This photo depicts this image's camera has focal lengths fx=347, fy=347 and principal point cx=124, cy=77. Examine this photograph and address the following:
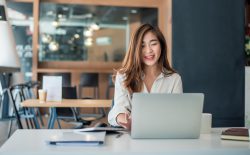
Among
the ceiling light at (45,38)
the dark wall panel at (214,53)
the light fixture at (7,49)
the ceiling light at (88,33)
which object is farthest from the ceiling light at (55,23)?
the dark wall panel at (214,53)

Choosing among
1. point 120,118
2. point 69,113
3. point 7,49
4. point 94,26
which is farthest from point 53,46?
point 120,118

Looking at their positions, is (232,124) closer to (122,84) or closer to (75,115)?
(75,115)

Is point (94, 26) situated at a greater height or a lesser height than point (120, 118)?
greater

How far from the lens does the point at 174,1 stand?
13.2ft

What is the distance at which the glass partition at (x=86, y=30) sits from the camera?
7.80m

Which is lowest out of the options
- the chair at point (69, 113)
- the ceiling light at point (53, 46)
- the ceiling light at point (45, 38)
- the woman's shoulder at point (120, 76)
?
the chair at point (69, 113)

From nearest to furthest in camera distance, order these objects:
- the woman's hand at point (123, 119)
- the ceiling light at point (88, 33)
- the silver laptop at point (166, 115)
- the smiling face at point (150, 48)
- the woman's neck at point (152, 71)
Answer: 1. the silver laptop at point (166, 115)
2. the woman's hand at point (123, 119)
3. the smiling face at point (150, 48)
4. the woman's neck at point (152, 71)
5. the ceiling light at point (88, 33)

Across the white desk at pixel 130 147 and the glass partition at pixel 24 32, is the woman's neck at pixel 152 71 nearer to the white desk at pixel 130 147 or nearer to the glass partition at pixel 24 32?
the white desk at pixel 130 147

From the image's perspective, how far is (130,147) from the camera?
1229mm

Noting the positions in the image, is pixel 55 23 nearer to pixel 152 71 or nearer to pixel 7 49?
pixel 7 49

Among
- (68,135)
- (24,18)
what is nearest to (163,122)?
(68,135)

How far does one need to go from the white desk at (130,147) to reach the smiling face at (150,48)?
670mm

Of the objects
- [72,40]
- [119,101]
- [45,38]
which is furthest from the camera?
[72,40]

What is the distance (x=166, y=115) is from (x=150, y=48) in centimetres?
72
